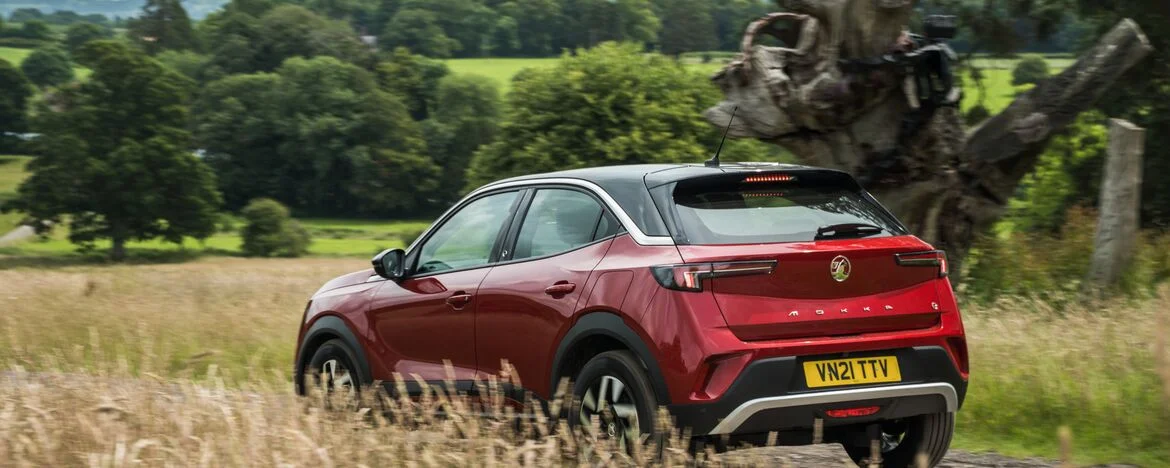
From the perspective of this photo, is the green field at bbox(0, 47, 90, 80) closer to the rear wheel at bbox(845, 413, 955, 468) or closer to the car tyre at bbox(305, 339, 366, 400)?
the car tyre at bbox(305, 339, 366, 400)

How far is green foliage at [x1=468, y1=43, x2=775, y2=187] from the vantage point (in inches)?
2092

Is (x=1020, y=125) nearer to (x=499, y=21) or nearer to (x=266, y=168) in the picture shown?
(x=266, y=168)

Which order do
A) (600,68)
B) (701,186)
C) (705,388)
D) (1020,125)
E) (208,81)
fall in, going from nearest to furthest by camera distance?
(705,388), (701,186), (1020,125), (600,68), (208,81)

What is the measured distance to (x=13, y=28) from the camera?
13612cm

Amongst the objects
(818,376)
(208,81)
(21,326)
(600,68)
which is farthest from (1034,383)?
(208,81)

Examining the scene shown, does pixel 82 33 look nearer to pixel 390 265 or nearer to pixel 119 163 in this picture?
pixel 119 163

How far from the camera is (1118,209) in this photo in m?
13.6

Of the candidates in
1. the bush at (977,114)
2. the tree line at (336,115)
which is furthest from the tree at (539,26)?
the bush at (977,114)

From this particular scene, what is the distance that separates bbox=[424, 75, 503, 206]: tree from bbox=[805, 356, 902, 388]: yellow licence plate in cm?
9201

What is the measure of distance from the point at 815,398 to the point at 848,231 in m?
0.84

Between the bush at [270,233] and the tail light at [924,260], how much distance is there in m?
76.7

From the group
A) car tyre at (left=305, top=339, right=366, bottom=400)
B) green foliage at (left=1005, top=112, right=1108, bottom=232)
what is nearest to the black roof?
car tyre at (left=305, top=339, right=366, bottom=400)

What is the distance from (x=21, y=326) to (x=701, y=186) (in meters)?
10.3

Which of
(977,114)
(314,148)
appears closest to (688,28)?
(314,148)
